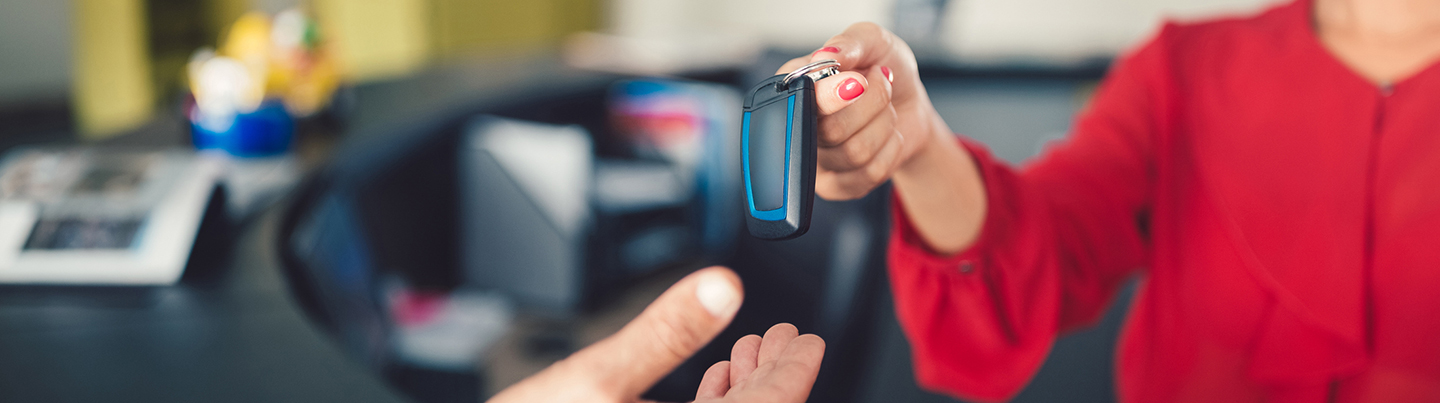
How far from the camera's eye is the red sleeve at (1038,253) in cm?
62

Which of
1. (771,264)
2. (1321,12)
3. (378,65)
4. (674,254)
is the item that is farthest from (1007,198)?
(378,65)

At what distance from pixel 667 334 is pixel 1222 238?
0.53 metres

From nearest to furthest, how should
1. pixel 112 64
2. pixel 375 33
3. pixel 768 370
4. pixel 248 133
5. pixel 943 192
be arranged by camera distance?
1. pixel 768 370
2. pixel 943 192
3. pixel 248 133
4. pixel 112 64
5. pixel 375 33

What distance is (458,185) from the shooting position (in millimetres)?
1819

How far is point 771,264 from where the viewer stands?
2.02 ft

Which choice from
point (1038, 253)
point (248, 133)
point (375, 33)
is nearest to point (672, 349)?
point (1038, 253)

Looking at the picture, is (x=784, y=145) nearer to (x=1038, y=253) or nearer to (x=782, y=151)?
(x=782, y=151)

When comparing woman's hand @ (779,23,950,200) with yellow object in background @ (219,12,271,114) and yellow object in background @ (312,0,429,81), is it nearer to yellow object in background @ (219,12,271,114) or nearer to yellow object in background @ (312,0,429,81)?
yellow object in background @ (219,12,271,114)

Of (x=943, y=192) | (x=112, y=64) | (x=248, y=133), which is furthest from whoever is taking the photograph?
(x=112, y=64)

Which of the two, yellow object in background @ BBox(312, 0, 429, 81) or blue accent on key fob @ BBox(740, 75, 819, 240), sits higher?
blue accent on key fob @ BBox(740, 75, 819, 240)

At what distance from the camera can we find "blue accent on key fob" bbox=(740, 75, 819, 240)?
0.34 metres

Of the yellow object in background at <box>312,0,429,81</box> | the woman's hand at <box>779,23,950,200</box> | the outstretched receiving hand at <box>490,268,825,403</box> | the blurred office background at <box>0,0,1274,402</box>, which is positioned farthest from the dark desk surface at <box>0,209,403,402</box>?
the yellow object in background at <box>312,0,429,81</box>

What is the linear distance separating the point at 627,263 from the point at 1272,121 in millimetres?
1539

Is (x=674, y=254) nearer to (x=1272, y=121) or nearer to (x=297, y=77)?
(x=297, y=77)
